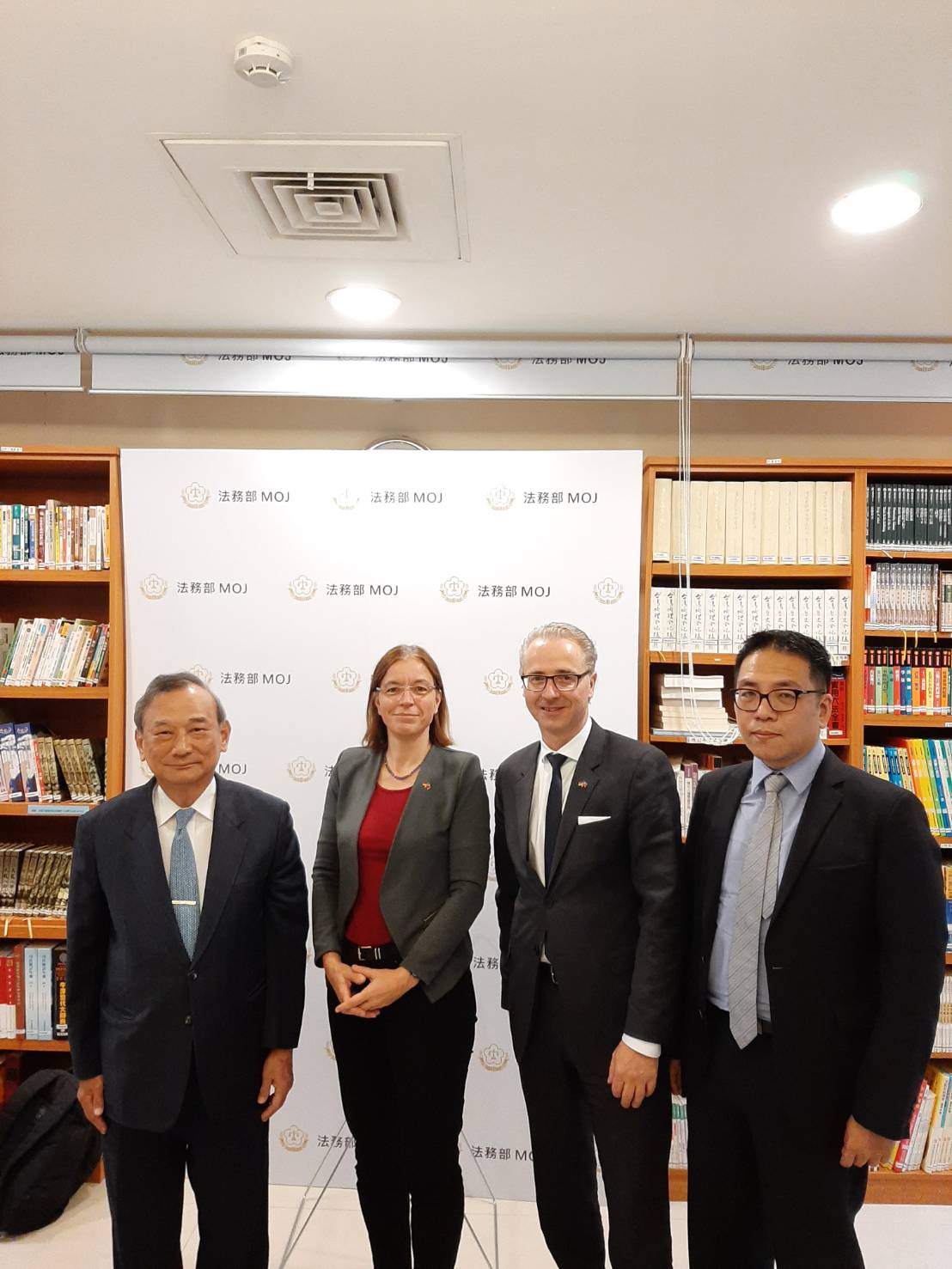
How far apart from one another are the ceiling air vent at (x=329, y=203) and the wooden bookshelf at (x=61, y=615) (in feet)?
4.41

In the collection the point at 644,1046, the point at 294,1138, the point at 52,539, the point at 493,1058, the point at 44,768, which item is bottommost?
the point at 294,1138

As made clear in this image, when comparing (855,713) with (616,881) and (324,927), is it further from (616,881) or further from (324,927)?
(324,927)

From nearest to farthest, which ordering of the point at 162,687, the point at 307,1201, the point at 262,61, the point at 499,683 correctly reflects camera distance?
the point at 262,61 → the point at 162,687 → the point at 307,1201 → the point at 499,683

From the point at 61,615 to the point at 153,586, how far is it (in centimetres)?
69

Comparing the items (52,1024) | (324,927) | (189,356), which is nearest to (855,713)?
(324,927)

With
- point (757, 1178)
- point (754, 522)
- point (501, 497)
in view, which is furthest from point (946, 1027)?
point (501, 497)

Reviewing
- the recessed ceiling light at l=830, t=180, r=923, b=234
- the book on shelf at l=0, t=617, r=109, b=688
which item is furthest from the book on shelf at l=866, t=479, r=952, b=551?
the book on shelf at l=0, t=617, r=109, b=688

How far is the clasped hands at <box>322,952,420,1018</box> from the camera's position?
7.19 ft

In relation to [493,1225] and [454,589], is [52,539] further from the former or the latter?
[493,1225]

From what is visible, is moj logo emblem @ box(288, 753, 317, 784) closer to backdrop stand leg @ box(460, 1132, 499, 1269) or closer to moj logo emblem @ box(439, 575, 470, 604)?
moj logo emblem @ box(439, 575, 470, 604)

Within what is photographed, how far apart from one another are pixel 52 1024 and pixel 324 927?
157 cm

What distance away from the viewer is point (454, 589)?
10.6 feet

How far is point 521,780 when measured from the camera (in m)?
2.37

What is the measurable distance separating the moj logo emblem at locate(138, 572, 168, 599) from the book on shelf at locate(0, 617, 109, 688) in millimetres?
213
